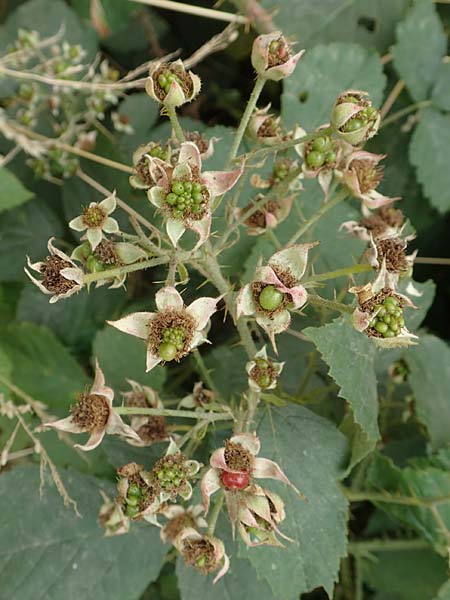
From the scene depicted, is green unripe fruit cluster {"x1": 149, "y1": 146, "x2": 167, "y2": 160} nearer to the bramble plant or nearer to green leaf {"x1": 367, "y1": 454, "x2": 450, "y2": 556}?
the bramble plant

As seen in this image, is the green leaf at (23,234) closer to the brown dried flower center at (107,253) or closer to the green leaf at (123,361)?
the green leaf at (123,361)

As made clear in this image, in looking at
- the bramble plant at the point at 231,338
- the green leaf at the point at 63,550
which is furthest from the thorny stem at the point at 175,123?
the green leaf at the point at 63,550

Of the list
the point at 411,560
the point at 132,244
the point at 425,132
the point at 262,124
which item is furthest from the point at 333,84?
the point at 411,560

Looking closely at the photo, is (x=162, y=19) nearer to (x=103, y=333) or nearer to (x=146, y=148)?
(x=103, y=333)

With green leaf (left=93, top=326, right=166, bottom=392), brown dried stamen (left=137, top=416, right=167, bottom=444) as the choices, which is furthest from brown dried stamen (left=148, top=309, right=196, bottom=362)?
green leaf (left=93, top=326, right=166, bottom=392)

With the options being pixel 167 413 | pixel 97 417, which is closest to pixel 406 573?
pixel 167 413

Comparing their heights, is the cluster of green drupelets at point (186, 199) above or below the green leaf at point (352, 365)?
above
